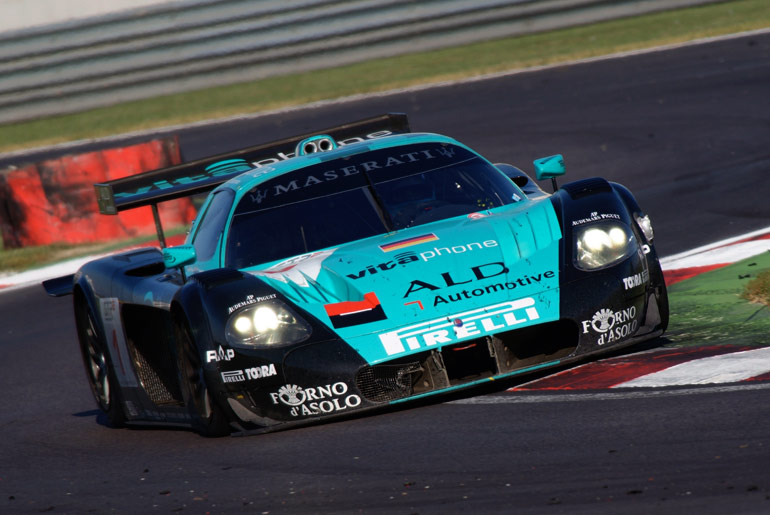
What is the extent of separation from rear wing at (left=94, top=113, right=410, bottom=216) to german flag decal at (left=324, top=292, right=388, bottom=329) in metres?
2.24

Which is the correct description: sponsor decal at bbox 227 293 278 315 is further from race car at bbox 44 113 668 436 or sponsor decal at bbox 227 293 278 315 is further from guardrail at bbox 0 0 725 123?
guardrail at bbox 0 0 725 123

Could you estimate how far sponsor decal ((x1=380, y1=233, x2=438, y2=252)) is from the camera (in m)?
5.79

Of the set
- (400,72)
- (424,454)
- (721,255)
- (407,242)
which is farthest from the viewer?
(400,72)

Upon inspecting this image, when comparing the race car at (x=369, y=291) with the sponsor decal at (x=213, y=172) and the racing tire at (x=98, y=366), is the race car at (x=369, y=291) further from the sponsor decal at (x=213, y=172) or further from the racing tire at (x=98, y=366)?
the sponsor decal at (x=213, y=172)

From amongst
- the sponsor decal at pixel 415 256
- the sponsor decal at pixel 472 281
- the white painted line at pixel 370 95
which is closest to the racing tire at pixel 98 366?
the sponsor decal at pixel 415 256

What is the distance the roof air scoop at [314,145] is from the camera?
7552mm

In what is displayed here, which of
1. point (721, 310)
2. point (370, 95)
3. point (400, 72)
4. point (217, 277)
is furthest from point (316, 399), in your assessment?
point (400, 72)

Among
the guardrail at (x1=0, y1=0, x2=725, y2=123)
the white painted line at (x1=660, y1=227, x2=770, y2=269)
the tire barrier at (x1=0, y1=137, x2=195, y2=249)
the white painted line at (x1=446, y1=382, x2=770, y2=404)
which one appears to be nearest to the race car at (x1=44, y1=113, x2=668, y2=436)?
the white painted line at (x1=446, y1=382, x2=770, y2=404)

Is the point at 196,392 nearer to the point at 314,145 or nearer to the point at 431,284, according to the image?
the point at 431,284

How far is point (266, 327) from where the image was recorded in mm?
5375

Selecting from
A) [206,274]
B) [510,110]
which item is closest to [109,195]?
[206,274]

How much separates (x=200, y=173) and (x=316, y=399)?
275cm

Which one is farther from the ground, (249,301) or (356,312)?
(249,301)

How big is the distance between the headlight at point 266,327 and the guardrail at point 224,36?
14.9 metres
